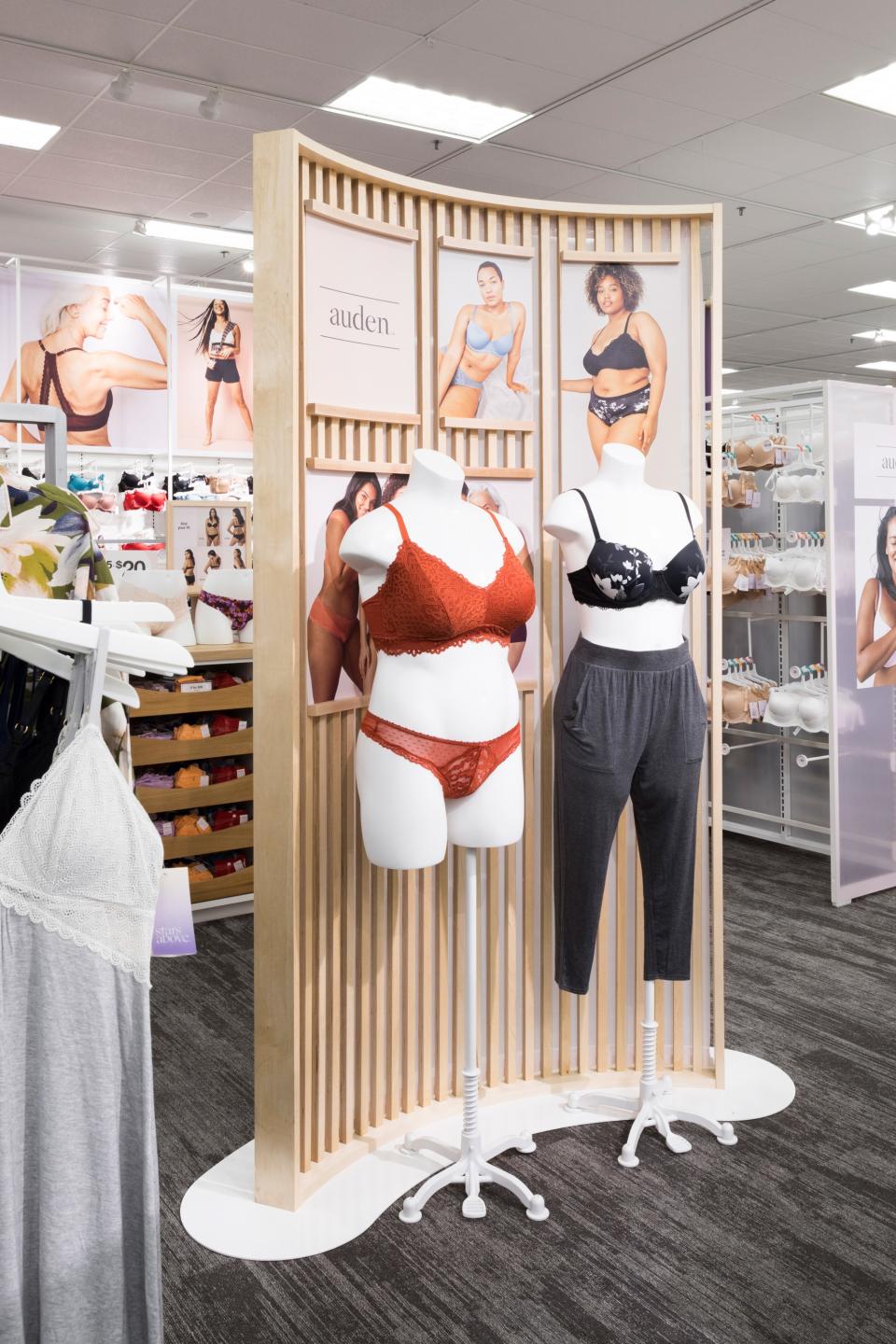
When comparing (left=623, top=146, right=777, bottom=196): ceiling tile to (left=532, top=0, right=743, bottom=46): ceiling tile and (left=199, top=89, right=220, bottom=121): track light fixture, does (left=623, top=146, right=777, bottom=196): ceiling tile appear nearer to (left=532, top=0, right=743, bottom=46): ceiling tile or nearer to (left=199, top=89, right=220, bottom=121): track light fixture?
(left=532, top=0, right=743, bottom=46): ceiling tile

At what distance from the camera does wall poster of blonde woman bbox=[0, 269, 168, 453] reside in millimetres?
7805

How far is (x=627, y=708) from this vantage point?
2.68m

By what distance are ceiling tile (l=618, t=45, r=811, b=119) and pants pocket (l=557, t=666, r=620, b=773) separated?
3.80m

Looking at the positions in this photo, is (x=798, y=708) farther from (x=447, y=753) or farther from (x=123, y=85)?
(x=123, y=85)

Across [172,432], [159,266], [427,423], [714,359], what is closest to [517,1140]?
[427,423]

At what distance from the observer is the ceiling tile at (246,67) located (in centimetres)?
507

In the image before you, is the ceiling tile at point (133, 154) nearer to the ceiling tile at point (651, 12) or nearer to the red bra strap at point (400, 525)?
the ceiling tile at point (651, 12)

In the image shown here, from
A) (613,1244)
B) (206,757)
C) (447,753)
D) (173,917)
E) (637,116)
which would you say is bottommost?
(613,1244)

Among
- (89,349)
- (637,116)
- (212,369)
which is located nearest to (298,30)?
(637,116)

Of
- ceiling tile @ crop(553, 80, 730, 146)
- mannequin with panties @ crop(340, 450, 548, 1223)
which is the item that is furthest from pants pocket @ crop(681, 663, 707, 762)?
ceiling tile @ crop(553, 80, 730, 146)

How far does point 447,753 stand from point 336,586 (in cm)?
49

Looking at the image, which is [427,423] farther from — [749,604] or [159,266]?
[159,266]

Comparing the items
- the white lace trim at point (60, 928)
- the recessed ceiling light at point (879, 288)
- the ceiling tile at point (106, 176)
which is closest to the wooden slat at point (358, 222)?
the white lace trim at point (60, 928)

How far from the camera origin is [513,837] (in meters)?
2.56
